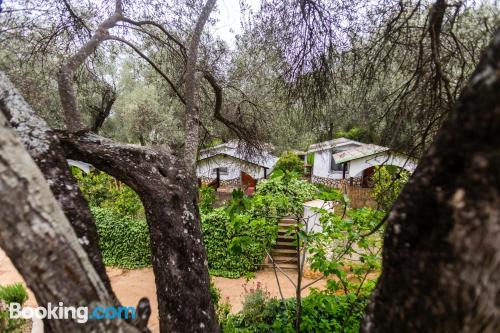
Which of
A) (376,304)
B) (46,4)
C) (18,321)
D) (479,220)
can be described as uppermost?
(46,4)

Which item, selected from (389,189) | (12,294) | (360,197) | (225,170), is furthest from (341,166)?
(12,294)

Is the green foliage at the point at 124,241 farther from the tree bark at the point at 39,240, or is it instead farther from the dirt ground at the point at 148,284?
the tree bark at the point at 39,240

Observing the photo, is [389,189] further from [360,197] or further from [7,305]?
[360,197]

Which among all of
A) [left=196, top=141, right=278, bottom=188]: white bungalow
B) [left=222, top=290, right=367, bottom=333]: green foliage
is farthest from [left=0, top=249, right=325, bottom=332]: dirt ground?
[left=196, top=141, right=278, bottom=188]: white bungalow

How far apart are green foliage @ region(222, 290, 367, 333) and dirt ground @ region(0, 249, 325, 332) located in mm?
1992

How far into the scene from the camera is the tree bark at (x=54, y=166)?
1.56 meters

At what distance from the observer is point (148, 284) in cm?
784

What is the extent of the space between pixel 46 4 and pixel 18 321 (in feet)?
17.6

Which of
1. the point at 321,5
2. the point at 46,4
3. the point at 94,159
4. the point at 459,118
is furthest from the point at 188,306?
the point at 46,4

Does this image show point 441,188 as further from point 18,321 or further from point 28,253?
point 18,321

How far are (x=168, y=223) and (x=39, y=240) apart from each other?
4.38ft

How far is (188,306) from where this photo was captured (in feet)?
6.86

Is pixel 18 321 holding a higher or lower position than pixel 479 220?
lower

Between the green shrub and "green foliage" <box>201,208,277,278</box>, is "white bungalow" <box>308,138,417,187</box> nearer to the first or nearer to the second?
"green foliage" <box>201,208,277,278</box>
